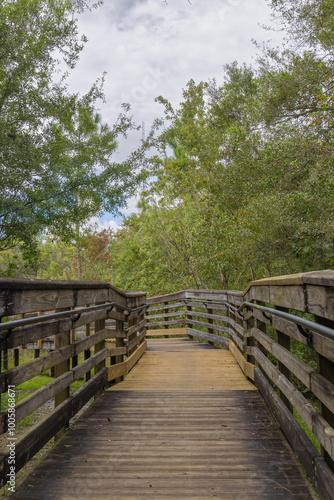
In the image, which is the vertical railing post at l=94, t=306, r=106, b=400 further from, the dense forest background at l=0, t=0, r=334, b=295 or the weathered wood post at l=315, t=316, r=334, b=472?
the dense forest background at l=0, t=0, r=334, b=295

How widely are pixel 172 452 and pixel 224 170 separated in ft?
30.1

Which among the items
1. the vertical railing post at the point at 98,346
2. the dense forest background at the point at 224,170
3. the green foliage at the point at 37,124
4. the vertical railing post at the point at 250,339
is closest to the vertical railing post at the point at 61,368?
the vertical railing post at the point at 98,346

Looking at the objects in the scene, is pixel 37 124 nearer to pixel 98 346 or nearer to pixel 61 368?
pixel 98 346

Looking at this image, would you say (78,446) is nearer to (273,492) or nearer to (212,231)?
(273,492)

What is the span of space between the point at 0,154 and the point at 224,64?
46.3 ft

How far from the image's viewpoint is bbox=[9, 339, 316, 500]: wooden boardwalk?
214cm

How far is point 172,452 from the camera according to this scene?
2.66 meters

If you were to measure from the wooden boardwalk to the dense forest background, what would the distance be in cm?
508

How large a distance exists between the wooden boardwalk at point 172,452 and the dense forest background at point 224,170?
16.7 ft

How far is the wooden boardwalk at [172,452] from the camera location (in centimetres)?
214

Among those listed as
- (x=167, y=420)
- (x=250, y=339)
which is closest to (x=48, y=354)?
(x=167, y=420)

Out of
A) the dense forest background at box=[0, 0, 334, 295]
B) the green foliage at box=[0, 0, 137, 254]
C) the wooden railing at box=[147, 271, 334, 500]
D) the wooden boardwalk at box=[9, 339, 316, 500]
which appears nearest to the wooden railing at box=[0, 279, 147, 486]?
the wooden boardwalk at box=[9, 339, 316, 500]

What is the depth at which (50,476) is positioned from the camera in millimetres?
2307

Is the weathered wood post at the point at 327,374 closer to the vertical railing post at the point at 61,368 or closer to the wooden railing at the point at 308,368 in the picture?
the wooden railing at the point at 308,368
